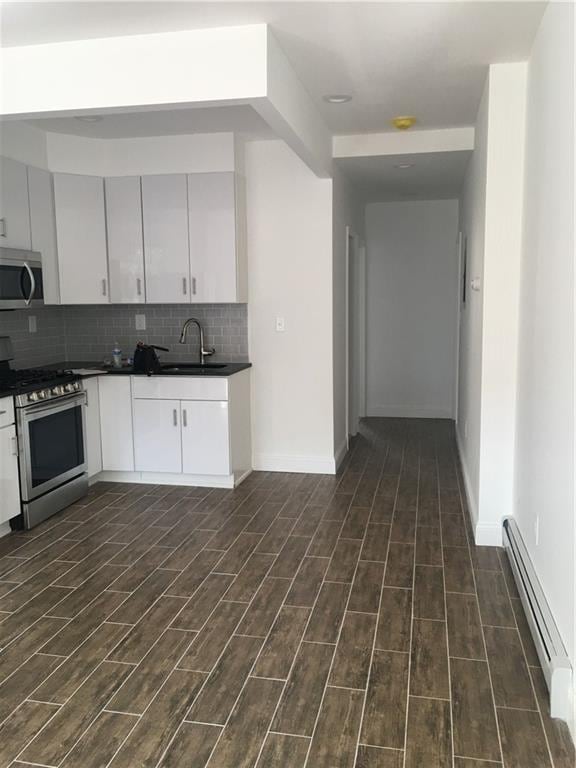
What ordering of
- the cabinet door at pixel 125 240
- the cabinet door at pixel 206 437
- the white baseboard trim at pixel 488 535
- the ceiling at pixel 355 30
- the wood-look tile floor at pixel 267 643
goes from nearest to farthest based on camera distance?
the wood-look tile floor at pixel 267 643 < the ceiling at pixel 355 30 < the white baseboard trim at pixel 488 535 < the cabinet door at pixel 206 437 < the cabinet door at pixel 125 240

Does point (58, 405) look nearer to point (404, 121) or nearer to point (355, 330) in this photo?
point (404, 121)

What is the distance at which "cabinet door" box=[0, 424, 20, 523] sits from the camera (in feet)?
12.9

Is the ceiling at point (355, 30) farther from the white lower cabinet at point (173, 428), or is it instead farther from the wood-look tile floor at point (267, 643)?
the wood-look tile floor at point (267, 643)

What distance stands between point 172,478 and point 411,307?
3.87m

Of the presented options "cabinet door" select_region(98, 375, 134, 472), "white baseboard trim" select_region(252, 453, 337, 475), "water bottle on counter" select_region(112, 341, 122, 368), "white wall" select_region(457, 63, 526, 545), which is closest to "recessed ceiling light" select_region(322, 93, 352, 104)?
"white wall" select_region(457, 63, 526, 545)

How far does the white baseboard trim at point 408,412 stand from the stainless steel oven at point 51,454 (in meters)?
3.98

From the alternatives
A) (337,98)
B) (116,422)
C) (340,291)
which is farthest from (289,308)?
(337,98)

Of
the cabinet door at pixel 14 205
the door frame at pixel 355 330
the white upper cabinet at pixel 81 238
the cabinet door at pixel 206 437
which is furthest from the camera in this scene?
the door frame at pixel 355 330

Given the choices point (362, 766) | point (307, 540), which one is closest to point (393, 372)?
point (307, 540)

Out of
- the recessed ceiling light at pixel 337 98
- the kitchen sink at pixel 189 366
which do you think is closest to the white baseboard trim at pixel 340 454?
the kitchen sink at pixel 189 366

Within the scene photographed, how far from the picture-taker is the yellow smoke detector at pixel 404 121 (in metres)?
4.46

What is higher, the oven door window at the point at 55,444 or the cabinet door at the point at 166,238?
the cabinet door at the point at 166,238

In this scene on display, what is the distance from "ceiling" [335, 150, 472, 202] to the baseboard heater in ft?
10.0

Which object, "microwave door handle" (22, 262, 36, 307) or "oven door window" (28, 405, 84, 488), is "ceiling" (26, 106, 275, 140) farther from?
"oven door window" (28, 405, 84, 488)
